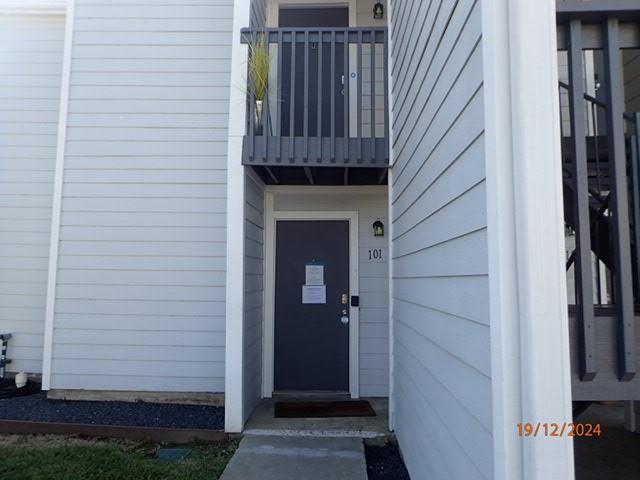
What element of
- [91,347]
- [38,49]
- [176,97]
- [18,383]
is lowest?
[18,383]

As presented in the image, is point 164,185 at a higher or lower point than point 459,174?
higher

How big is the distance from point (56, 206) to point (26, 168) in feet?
2.69

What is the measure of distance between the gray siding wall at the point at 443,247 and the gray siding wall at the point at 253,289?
54.1 inches

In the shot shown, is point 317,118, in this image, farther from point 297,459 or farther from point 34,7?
point 34,7

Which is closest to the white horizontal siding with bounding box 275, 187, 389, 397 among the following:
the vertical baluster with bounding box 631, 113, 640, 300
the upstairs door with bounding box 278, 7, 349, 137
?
the upstairs door with bounding box 278, 7, 349, 137

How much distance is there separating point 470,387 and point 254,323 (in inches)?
113

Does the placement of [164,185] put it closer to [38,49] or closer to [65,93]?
[65,93]

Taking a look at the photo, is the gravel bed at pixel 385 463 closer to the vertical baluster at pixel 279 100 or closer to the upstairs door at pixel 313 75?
the vertical baluster at pixel 279 100

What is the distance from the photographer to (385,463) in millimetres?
3209

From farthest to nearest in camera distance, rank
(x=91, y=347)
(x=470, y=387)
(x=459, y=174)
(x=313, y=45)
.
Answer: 1. (x=91, y=347)
2. (x=313, y=45)
3. (x=459, y=174)
4. (x=470, y=387)

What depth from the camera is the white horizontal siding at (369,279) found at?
458 centimetres

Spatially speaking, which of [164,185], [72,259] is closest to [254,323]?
[164,185]

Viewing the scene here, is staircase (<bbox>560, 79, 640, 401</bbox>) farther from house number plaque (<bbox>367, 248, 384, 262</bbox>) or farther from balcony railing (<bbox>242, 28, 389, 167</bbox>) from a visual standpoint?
house number plaque (<bbox>367, 248, 384, 262</bbox>)

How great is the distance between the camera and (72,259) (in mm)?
4605
